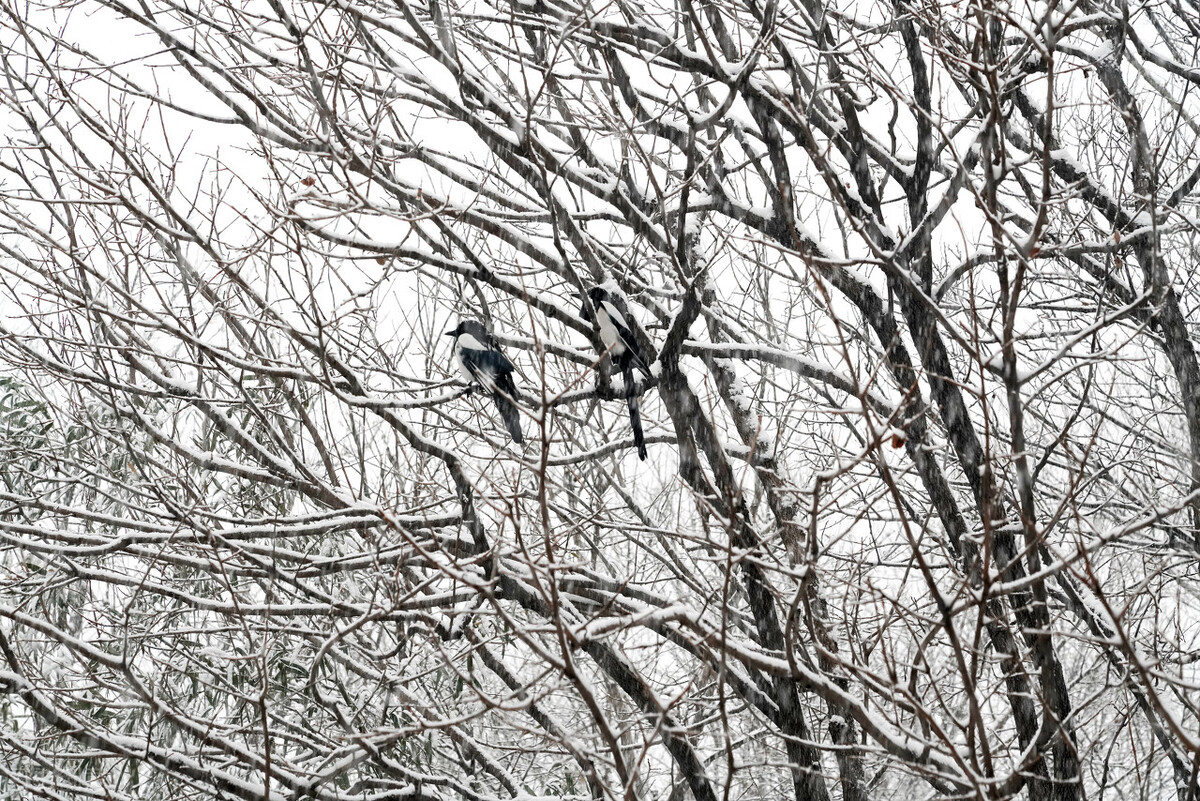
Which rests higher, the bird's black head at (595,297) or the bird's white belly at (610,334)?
the bird's black head at (595,297)

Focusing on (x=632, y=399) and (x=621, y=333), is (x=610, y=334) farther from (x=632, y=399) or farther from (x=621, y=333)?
(x=632, y=399)

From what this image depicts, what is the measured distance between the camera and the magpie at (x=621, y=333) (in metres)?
4.60

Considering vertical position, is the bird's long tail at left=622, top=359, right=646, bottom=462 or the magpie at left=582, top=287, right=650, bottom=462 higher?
the magpie at left=582, top=287, right=650, bottom=462

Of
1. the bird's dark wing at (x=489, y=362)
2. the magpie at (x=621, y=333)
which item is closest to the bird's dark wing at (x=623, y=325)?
the magpie at (x=621, y=333)

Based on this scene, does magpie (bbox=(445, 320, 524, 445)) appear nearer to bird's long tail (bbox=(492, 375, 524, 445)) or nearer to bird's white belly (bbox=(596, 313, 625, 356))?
bird's long tail (bbox=(492, 375, 524, 445))

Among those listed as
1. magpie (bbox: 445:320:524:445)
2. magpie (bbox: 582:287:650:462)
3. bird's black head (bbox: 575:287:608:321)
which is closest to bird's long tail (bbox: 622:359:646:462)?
magpie (bbox: 582:287:650:462)

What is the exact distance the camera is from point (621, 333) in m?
4.61

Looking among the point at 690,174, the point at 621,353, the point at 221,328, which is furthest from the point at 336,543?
the point at 690,174

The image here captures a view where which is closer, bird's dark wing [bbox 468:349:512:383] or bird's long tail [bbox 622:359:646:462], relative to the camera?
bird's long tail [bbox 622:359:646:462]

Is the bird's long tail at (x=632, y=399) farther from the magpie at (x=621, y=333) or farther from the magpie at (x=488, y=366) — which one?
the magpie at (x=488, y=366)

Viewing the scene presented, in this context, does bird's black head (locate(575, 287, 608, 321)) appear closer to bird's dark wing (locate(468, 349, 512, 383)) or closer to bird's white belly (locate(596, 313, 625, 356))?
bird's white belly (locate(596, 313, 625, 356))

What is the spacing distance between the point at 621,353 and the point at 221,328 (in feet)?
14.6

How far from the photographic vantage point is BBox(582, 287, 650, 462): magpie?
460 cm

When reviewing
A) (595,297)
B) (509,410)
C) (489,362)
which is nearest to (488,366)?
(489,362)
